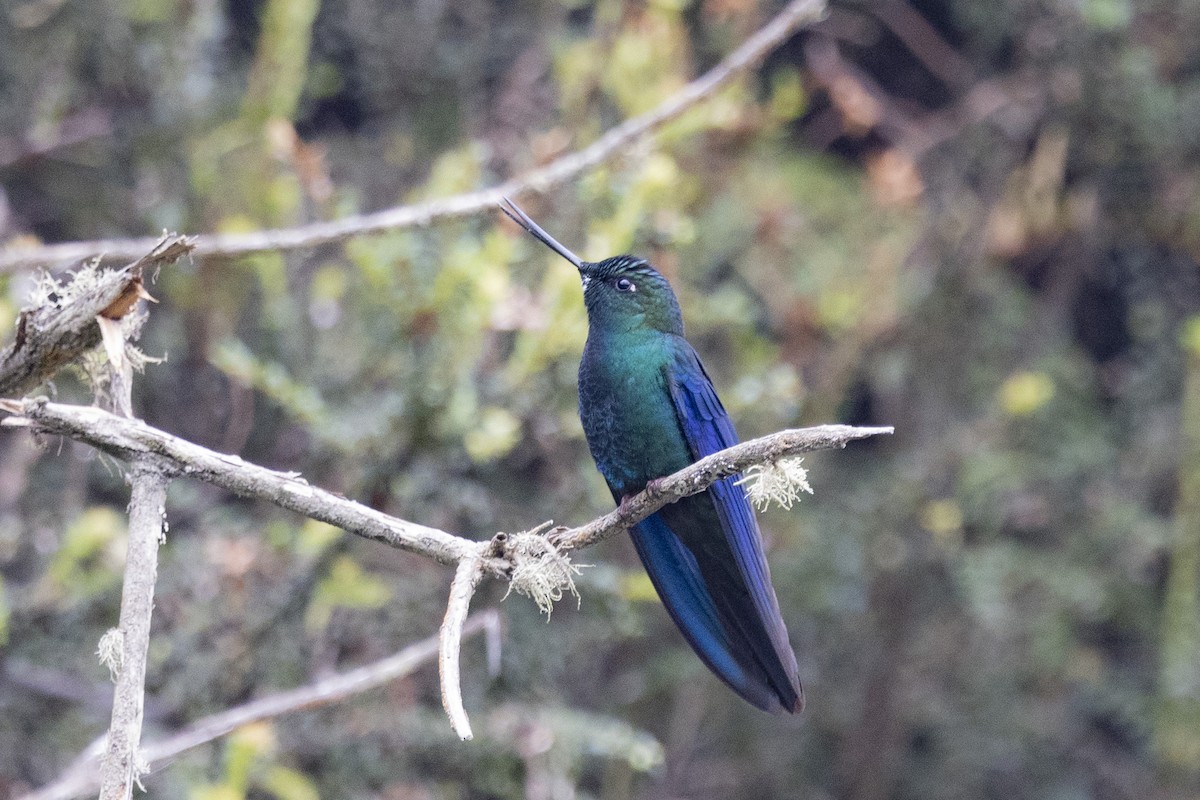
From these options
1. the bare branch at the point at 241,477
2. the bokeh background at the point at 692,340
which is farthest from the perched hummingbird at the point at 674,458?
the bare branch at the point at 241,477

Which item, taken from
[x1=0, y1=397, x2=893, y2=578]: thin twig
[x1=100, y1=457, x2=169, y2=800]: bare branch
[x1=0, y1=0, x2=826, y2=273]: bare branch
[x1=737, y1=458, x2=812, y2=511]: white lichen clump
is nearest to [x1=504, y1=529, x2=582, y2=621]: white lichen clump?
[x1=0, y1=397, x2=893, y2=578]: thin twig

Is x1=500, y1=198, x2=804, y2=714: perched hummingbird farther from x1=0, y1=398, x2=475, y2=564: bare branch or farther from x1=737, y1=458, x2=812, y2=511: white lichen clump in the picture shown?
x1=0, y1=398, x2=475, y2=564: bare branch

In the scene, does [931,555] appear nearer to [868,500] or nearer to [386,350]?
[868,500]

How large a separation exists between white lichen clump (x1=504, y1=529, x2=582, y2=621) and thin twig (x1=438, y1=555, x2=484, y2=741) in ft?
0.18

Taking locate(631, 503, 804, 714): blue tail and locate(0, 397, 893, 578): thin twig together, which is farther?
locate(631, 503, 804, 714): blue tail

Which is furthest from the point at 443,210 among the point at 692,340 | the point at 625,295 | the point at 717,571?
the point at 692,340

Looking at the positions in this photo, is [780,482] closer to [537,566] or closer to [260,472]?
[537,566]

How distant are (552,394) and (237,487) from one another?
1.60 meters

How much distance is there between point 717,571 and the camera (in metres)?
2.39

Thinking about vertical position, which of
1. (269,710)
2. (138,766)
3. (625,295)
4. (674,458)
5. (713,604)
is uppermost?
(625,295)

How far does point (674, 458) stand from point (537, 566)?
2.95ft

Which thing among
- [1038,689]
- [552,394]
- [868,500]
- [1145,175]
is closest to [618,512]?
[552,394]

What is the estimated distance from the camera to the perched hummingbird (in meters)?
2.25

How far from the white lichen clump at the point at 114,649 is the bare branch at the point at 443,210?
2.63 feet
